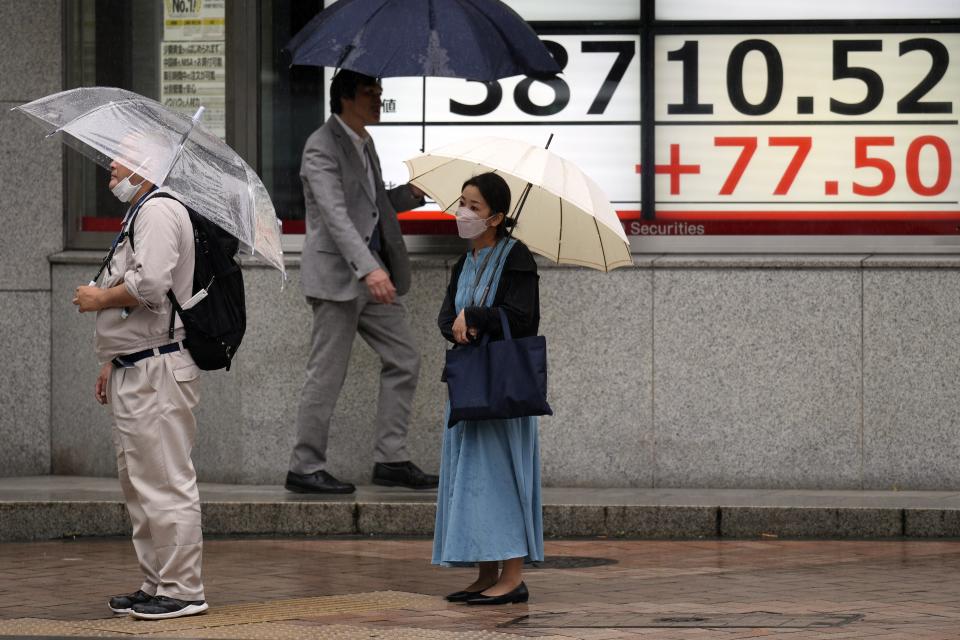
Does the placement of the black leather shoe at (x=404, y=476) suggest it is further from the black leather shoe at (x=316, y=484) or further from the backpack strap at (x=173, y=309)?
the backpack strap at (x=173, y=309)

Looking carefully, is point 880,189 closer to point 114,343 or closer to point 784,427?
point 784,427

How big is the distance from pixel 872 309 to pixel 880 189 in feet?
2.76

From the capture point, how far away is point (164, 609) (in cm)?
605

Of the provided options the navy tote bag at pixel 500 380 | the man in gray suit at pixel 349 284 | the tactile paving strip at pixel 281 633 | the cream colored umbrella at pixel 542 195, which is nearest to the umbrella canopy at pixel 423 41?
the man in gray suit at pixel 349 284

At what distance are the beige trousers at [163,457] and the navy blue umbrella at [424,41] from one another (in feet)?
7.87

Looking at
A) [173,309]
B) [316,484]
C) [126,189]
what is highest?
[126,189]

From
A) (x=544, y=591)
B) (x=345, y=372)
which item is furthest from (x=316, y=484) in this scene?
(x=544, y=591)

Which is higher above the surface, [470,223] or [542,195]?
[542,195]

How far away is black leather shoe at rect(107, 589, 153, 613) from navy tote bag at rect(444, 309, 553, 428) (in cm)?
135

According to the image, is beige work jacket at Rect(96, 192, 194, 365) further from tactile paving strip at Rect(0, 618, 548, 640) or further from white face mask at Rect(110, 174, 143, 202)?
tactile paving strip at Rect(0, 618, 548, 640)

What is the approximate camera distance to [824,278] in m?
9.72

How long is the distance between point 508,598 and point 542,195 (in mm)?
1675

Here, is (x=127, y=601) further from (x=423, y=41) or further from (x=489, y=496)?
(x=423, y=41)

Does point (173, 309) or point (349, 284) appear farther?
point (349, 284)
